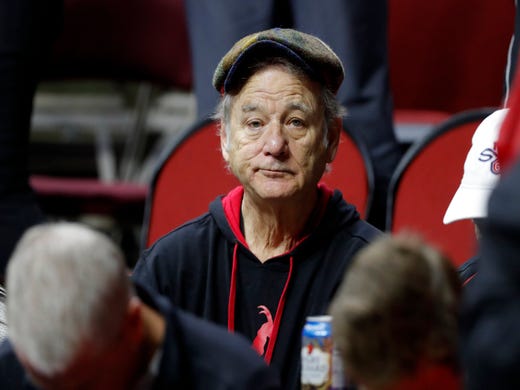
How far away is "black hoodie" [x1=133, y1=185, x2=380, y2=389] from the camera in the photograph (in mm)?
1688

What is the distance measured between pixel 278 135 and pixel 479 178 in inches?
12.8

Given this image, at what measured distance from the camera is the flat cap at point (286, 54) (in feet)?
5.71

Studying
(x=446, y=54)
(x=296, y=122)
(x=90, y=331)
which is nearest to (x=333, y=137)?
(x=296, y=122)

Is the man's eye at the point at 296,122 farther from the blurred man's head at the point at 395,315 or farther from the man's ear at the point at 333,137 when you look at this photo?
the blurred man's head at the point at 395,315

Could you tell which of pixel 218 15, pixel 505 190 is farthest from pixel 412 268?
pixel 218 15

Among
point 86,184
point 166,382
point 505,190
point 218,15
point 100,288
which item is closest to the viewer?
point 505,190

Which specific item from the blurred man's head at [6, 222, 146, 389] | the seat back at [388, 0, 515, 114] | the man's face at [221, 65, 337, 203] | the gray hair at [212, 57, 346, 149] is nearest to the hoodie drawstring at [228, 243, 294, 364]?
the man's face at [221, 65, 337, 203]

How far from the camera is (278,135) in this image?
1772mm

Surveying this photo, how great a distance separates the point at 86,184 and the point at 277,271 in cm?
159

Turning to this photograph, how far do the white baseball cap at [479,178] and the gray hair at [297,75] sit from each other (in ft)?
0.79

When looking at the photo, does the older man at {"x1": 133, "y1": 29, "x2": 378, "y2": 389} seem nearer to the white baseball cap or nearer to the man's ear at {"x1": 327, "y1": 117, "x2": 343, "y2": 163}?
the man's ear at {"x1": 327, "y1": 117, "x2": 343, "y2": 163}

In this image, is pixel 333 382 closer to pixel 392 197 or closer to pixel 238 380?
pixel 238 380

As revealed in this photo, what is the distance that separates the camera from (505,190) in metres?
1.01

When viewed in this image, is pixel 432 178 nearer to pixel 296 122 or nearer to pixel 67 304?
pixel 296 122
